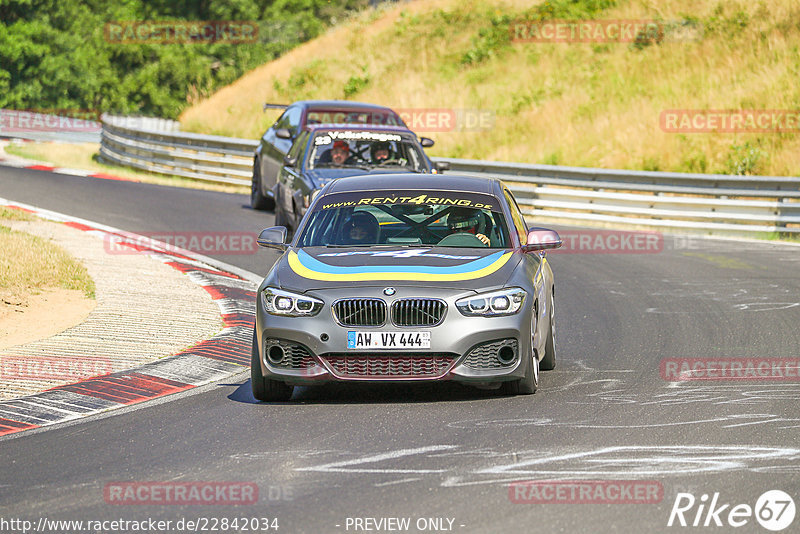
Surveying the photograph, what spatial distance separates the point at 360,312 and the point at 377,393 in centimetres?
84

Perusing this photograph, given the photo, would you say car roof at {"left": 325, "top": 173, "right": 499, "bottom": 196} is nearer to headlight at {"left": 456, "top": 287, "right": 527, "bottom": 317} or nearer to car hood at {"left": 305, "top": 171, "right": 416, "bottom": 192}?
headlight at {"left": 456, "top": 287, "right": 527, "bottom": 317}

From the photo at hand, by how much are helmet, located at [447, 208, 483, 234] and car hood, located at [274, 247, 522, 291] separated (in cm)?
36

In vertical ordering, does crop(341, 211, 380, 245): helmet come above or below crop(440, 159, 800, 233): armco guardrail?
above

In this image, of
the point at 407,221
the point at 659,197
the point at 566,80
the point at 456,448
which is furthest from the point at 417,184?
the point at 566,80

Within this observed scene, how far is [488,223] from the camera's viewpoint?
10016mm

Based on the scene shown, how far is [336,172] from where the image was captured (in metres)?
17.4

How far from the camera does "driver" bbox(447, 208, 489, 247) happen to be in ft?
32.7

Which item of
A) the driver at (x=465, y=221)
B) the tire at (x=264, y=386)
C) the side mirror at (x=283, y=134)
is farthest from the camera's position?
the side mirror at (x=283, y=134)

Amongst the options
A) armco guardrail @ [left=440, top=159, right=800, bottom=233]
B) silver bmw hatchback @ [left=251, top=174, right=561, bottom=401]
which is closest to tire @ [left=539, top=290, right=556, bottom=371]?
silver bmw hatchback @ [left=251, top=174, right=561, bottom=401]

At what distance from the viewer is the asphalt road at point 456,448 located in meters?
6.15

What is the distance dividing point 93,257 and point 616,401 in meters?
8.80

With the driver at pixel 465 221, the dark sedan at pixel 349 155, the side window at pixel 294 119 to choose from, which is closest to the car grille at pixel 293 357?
the driver at pixel 465 221

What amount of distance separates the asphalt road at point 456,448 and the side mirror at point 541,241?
3.11 ft

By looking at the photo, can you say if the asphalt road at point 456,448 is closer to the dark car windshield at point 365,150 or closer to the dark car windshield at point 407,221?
the dark car windshield at point 407,221
